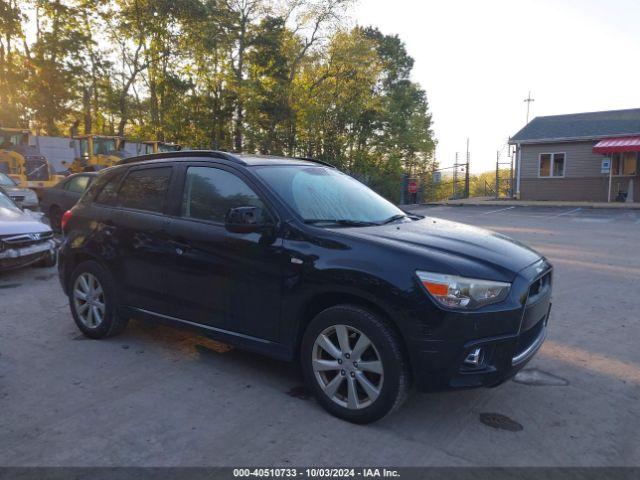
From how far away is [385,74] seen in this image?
47719 mm

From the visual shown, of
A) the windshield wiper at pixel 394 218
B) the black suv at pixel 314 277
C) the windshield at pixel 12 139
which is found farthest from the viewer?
the windshield at pixel 12 139

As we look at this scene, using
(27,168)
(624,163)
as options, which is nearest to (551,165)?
(624,163)

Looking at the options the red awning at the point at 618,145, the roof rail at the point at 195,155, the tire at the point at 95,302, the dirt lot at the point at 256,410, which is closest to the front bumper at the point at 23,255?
the dirt lot at the point at 256,410

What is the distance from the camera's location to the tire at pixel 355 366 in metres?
3.09

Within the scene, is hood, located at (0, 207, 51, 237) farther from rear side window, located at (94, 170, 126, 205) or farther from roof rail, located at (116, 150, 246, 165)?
roof rail, located at (116, 150, 246, 165)

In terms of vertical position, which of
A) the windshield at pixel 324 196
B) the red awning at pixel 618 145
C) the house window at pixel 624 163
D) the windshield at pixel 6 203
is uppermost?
the red awning at pixel 618 145

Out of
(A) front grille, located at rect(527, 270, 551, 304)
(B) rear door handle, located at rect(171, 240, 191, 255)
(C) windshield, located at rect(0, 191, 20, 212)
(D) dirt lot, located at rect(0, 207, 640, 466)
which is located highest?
(C) windshield, located at rect(0, 191, 20, 212)

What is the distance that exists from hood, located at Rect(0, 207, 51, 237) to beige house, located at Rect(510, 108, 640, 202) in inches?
939

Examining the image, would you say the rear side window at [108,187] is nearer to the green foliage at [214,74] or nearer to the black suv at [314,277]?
the black suv at [314,277]

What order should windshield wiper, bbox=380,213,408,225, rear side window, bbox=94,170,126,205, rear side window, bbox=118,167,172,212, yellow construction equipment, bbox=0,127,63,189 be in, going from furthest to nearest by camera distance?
yellow construction equipment, bbox=0,127,63,189 < rear side window, bbox=94,170,126,205 < rear side window, bbox=118,167,172,212 < windshield wiper, bbox=380,213,408,225

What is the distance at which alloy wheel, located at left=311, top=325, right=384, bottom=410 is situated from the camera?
3.19 meters

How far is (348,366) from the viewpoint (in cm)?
326

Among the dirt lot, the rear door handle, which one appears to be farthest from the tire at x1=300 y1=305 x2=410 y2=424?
the rear door handle

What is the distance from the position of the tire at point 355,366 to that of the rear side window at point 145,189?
6.46 feet
